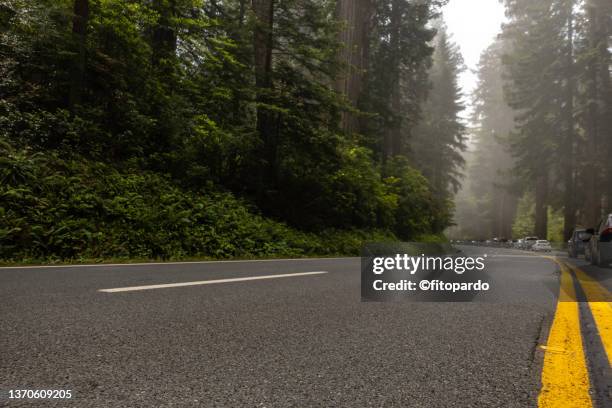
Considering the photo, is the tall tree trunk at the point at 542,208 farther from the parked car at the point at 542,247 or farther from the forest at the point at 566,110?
the parked car at the point at 542,247

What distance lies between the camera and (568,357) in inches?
106

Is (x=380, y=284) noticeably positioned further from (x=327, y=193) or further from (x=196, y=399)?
(x=327, y=193)

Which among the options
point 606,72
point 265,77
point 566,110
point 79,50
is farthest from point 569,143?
point 79,50

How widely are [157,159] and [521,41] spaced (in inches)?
1759

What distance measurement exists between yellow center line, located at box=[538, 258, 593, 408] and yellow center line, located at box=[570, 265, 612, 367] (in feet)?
0.46

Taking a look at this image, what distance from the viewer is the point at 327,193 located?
1809cm

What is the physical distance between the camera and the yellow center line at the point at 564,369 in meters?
2.02

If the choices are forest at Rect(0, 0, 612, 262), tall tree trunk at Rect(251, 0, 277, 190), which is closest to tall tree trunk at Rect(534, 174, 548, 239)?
forest at Rect(0, 0, 612, 262)

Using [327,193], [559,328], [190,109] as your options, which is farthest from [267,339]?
[327,193]

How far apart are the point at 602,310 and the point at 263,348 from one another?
3.42 meters

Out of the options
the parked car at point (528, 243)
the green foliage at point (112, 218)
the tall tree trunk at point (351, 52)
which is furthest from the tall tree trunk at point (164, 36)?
the parked car at point (528, 243)

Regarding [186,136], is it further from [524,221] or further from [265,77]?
[524,221]

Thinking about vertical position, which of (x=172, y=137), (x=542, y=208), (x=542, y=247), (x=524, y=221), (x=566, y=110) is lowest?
(x=542, y=247)

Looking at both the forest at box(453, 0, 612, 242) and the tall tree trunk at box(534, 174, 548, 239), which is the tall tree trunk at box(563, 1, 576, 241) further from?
the tall tree trunk at box(534, 174, 548, 239)
